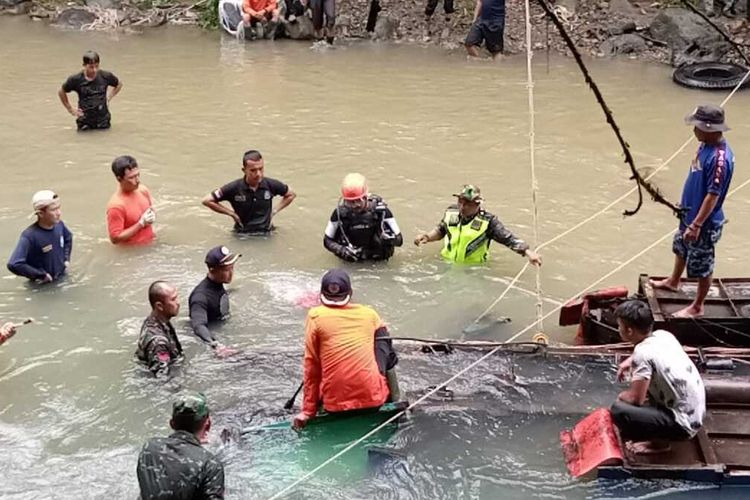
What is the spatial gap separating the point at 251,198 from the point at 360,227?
1368 millimetres

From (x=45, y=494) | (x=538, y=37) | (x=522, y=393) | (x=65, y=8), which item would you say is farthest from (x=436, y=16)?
(x=45, y=494)

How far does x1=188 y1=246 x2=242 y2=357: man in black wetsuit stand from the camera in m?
7.39

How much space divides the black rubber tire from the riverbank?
420 mm

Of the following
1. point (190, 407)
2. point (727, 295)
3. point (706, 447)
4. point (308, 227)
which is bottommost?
point (308, 227)

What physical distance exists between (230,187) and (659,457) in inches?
207

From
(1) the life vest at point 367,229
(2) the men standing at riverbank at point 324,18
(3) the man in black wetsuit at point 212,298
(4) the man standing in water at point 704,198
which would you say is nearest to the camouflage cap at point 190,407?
(3) the man in black wetsuit at point 212,298

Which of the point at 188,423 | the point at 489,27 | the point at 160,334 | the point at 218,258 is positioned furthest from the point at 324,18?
the point at 188,423

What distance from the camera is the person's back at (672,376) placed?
5.49 meters

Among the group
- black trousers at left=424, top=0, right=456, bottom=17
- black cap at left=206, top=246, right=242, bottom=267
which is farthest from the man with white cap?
black trousers at left=424, top=0, right=456, bottom=17

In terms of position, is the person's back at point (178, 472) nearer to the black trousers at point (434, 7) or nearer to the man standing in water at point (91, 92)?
the man standing in water at point (91, 92)

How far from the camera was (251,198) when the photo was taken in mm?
9523

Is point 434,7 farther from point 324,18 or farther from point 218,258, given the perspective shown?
point 218,258

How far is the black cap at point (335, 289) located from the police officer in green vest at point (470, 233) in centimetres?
286

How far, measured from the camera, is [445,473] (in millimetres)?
6051
